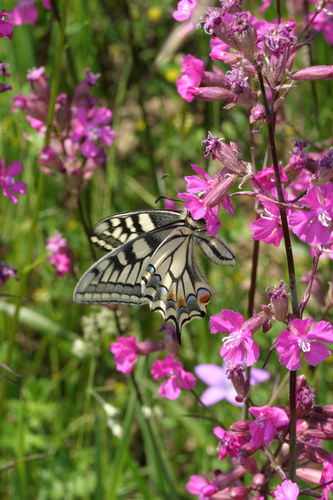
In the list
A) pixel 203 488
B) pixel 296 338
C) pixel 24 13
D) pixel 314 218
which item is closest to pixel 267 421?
pixel 296 338

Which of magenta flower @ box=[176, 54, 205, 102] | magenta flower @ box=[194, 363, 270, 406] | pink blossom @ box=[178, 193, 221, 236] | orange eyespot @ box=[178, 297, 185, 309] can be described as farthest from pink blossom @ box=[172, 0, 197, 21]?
magenta flower @ box=[194, 363, 270, 406]

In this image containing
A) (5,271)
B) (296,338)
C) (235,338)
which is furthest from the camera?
(5,271)

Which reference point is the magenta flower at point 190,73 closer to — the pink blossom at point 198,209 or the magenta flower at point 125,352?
the pink blossom at point 198,209

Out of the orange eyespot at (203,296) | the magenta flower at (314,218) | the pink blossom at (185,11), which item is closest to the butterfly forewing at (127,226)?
the orange eyespot at (203,296)

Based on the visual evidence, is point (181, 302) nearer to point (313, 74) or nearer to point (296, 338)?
point (296, 338)

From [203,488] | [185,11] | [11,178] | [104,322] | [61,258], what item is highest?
[185,11]

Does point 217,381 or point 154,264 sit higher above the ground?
point 154,264
